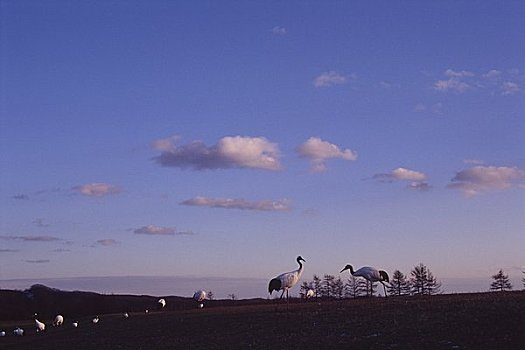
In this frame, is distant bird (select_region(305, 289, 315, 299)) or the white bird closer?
the white bird

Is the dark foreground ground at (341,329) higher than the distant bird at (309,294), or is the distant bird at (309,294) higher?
the distant bird at (309,294)

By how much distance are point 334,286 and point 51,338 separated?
3535 cm

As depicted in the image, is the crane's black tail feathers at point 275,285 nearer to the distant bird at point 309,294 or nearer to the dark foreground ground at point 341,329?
the dark foreground ground at point 341,329

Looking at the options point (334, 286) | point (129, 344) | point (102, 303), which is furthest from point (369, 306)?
point (102, 303)

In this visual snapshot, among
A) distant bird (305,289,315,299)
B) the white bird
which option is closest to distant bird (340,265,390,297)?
the white bird

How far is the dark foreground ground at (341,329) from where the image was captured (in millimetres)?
29406

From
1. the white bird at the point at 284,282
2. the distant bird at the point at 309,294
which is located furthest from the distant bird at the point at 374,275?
the distant bird at the point at 309,294

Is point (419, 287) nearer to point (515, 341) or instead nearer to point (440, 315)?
point (440, 315)

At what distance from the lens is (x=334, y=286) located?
83062 mm

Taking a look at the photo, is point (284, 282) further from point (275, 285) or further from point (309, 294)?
point (309, 294)

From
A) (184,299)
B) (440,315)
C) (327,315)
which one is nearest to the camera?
(440,315)

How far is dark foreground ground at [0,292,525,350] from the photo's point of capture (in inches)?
1158

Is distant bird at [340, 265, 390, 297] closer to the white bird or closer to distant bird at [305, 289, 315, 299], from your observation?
the white bird

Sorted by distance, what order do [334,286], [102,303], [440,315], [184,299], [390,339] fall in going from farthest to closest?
[102,303]
[184,299]
[334,286]
[440,315]
[390,339]
